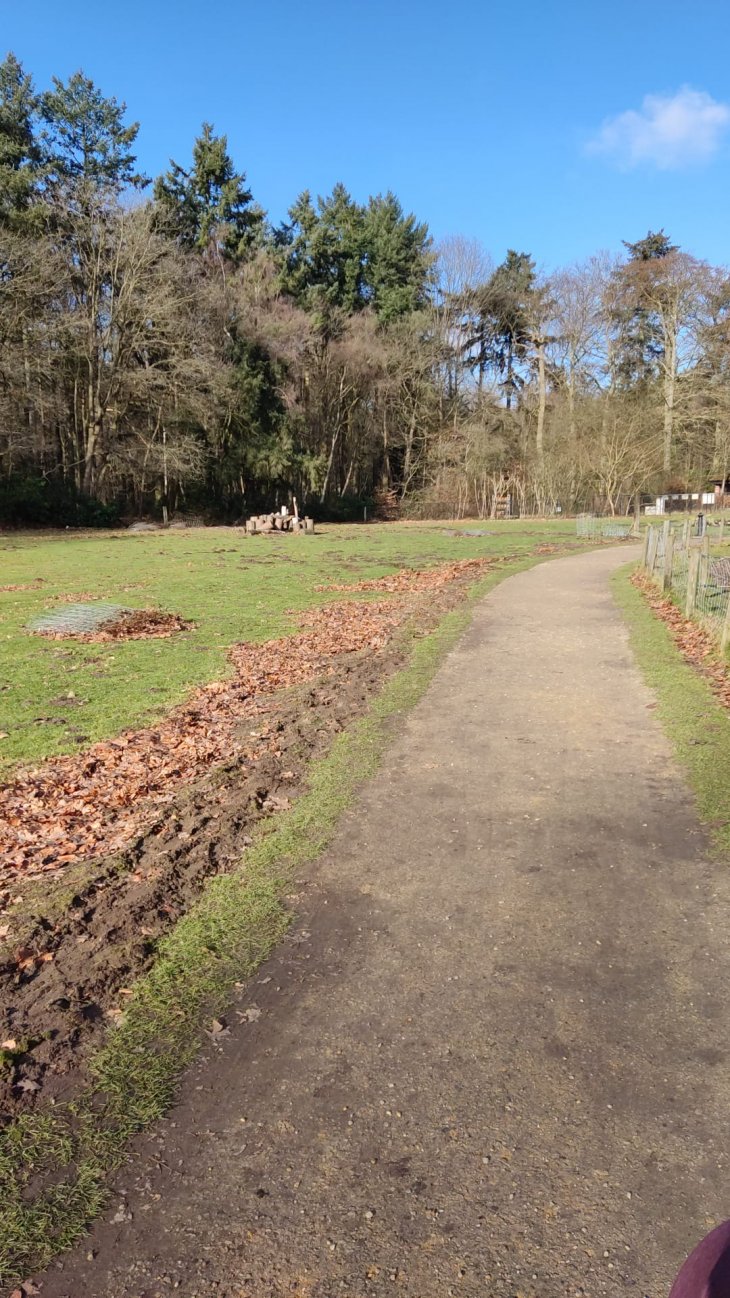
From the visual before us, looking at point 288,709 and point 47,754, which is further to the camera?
point 288,709

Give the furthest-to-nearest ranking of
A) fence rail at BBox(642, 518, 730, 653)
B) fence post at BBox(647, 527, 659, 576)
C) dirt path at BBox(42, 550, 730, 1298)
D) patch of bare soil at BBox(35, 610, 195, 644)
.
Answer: fence post at BBox(647, 527, 659, 576) < patch of bare soil at BBox(35, 610, 195, 644) < fence rail at BBox(642, 518, 730, 653) < dirt path at BBox(42, 550, 730, 1298)

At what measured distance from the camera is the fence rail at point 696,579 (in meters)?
11.1

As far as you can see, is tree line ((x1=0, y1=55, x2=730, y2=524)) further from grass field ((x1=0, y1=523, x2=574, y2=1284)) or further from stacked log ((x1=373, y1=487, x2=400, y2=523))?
grass field ((x1=0, y1=523, x2=574, y2=1284))

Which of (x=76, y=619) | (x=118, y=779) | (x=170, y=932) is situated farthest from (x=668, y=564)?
(x=170, y=932)

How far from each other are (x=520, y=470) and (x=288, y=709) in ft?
165

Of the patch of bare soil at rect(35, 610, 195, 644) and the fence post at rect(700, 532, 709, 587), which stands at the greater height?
the fence post at rect(700, 532, 709, 587)

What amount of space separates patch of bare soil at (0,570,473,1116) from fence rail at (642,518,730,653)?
4.98 meters

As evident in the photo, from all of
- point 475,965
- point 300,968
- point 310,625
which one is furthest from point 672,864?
point 310,625

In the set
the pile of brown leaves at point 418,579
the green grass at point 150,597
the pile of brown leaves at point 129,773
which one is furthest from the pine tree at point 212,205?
the pile of brown leaves at point 129,773

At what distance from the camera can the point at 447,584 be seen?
1875 cm

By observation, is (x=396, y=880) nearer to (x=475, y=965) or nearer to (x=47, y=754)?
(x=475, y=965)

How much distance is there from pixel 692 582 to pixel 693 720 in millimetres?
5992

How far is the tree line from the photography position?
121 ft

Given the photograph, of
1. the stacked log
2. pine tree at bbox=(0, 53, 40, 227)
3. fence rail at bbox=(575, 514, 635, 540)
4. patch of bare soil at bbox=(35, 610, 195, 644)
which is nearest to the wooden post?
patch of bare soil at bbox=(35, 610, 195, 644)
